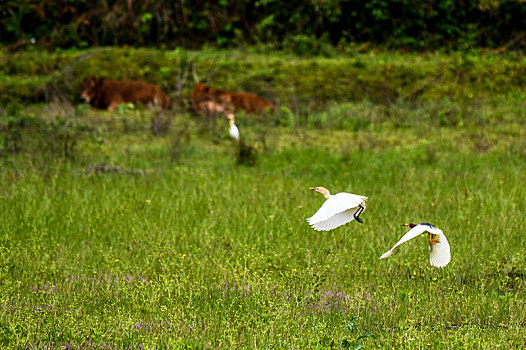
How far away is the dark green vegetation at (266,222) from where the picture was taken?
13.3 feet

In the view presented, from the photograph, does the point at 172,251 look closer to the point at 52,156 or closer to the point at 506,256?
the point at 506,256

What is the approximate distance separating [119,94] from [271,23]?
706cm

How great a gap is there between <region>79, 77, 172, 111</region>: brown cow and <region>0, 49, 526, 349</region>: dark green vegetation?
309mm

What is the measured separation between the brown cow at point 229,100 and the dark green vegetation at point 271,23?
19.0 feet

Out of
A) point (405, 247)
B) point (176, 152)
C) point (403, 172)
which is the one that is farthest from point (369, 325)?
point (176, 152)

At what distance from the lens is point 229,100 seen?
14.4 m

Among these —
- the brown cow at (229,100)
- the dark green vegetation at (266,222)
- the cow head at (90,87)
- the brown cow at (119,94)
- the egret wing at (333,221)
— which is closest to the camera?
the egret wing at (333,221)

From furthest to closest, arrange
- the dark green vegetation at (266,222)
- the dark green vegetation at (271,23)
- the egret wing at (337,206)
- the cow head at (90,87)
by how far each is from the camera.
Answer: the dark green vegetation at (271,23) < the cow head at (90,87) < the dark green vegetation at (266,222) < the egret wing at (337,206)

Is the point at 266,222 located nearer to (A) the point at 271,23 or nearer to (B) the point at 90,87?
(B) the point at 90,87

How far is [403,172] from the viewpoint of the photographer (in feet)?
31.5

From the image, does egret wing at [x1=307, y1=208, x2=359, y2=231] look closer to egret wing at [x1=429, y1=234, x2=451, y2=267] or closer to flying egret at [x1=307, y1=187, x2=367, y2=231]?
flying egret at [x1=307, y1=187, x2=367, y2=231]

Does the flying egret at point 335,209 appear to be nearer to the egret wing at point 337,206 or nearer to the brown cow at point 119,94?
the egret wing at point 337,206

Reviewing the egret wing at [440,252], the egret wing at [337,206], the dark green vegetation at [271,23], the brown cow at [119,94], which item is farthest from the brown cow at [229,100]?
the egret wing at [337,206]

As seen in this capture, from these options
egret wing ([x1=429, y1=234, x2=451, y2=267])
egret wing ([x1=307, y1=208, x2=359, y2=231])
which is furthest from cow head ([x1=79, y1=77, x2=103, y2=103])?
egret wing ([x1=429, y1=234, x2=451, y2=267])
